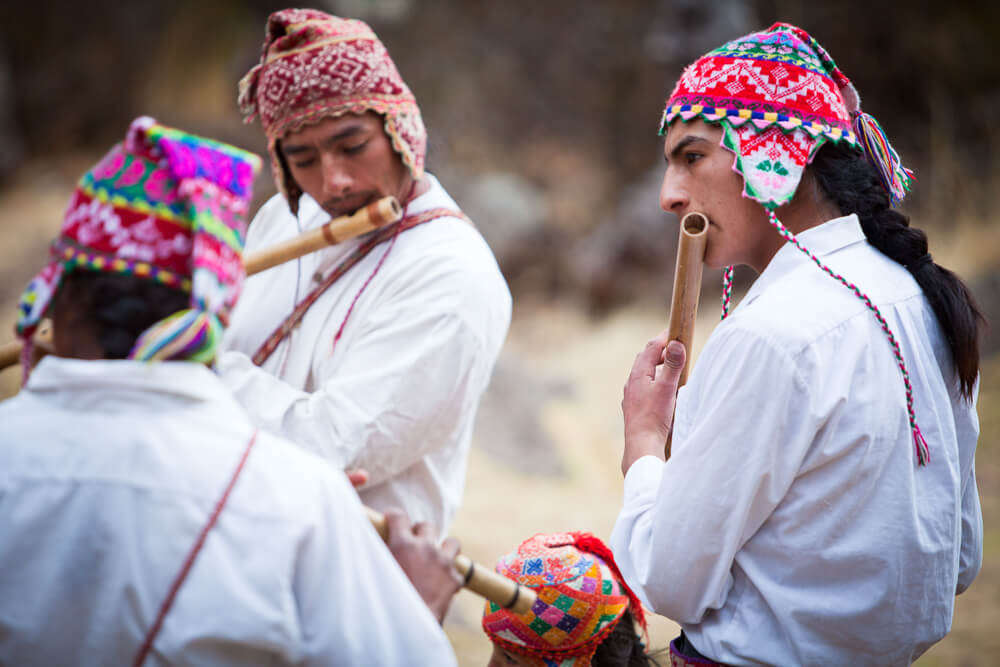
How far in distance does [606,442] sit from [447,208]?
5204 mm

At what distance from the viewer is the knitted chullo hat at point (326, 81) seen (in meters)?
2.35

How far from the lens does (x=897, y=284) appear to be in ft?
5.98

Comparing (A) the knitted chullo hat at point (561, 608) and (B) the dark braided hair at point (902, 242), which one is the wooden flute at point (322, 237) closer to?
(A) the knitted chullo hat at point (561, 608)

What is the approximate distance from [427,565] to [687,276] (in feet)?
2.90

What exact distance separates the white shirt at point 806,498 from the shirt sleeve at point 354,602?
55 cm

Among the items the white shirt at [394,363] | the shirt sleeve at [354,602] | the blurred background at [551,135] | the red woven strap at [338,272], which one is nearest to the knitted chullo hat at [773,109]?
the white shirt at [394,363]

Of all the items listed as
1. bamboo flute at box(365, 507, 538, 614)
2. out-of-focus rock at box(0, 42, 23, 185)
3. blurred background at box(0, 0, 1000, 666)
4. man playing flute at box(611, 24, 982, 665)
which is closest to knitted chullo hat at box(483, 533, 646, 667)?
man playing flute at box(611, 24, 982, 665)

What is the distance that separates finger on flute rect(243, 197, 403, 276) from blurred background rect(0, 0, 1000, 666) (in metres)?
3.12

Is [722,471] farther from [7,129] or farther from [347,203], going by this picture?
[7,129]

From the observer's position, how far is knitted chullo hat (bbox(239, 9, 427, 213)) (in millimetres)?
2350

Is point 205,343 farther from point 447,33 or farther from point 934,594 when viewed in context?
point 447,33

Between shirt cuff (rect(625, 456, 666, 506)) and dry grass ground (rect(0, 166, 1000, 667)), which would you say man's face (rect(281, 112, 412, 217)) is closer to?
shirt cuff (rect(625, 456, 666, 506))

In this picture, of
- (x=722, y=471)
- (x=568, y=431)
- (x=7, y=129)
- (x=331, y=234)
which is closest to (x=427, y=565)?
(x=722, y=471)

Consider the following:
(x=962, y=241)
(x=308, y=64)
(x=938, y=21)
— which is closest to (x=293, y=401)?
(x=308, y=64)
